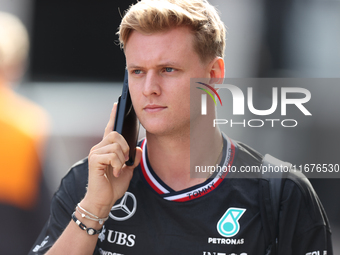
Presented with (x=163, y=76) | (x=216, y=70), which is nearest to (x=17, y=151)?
(x=163, y=76)

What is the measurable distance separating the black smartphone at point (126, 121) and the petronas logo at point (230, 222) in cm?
50

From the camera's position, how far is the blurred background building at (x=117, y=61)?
7.26 ft

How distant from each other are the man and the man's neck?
10 mm

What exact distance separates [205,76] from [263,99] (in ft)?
2.57

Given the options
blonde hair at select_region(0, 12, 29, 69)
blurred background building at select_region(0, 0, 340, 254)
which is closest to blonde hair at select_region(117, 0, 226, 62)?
blurred background building at select_region(0, 0, 340, 254)

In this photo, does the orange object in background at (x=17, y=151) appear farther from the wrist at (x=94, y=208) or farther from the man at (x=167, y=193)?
the wrist at (x=94, y=208)

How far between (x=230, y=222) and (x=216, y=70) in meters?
0.73

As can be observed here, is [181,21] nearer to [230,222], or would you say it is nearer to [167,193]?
[167,193]

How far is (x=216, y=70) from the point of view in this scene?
1662 mm

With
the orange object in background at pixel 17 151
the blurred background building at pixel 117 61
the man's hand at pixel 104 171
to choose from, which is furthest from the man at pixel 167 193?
the orange object in background at pixel 17 151

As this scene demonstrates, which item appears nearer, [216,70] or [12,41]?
[216,70]

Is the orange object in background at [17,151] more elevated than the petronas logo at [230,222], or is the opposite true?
the orange object in background at [17,151]

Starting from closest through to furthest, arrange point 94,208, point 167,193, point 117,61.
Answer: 1. point 94,208
2. point 167,193
3. point 117,61

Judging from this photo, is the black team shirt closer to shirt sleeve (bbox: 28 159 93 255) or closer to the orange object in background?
shirt sleeve (bbox: 28 159 93 255)
